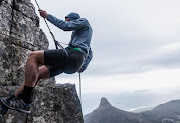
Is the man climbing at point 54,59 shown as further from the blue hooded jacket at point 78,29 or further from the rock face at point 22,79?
the rock face at point 22,79

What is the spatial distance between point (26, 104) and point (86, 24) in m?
3.07

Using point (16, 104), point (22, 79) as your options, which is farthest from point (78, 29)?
point (22, 79)

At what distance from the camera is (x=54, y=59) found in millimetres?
4703

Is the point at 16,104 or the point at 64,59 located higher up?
the point at 64,59

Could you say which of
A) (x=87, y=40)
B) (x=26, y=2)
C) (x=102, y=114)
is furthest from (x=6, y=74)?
(x=102, y=114)

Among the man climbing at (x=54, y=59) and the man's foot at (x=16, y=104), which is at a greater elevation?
the man climbing at (x=54, y=59)

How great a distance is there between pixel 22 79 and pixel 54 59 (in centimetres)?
280

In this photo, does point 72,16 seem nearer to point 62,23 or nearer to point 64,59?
point 62,23

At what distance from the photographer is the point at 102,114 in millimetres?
165875

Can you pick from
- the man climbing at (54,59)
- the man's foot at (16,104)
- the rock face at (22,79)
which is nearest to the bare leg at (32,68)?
the man climbing at (54,59)

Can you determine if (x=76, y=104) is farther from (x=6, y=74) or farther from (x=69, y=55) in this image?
(x=6, y=74)

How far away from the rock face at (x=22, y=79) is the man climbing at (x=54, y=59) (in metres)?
1.00

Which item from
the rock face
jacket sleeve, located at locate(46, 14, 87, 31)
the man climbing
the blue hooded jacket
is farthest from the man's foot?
jacket sleeve, located at locate(46, 14, 87, 31)

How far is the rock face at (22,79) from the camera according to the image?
18.6 feet
